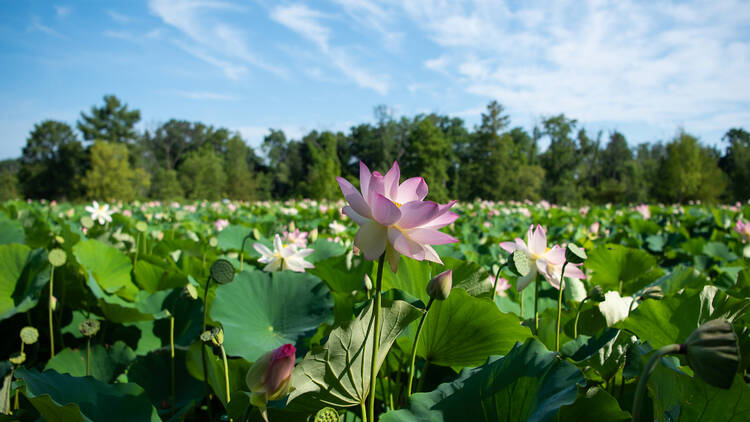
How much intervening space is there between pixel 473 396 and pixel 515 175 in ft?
107

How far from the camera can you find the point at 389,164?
36.2m

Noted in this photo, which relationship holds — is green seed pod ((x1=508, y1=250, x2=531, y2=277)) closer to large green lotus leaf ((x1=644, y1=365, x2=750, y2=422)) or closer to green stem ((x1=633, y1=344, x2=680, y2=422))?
large green lotus leaf ((x1=644, y1=365, x2=750, y2=422))

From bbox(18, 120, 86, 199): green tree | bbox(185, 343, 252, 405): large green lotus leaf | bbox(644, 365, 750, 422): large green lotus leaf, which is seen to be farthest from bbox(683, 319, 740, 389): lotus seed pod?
bbox(18, 120, 86, 199): green tree

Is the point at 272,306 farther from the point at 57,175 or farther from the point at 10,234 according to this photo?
the point at 57,175

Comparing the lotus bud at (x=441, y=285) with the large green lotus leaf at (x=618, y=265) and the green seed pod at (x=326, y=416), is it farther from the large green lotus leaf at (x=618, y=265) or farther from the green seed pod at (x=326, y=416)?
the large green lotus leaf at (x=618, y=265)

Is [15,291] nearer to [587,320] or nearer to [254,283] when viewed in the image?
[254,283]

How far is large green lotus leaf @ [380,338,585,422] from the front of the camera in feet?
1.68

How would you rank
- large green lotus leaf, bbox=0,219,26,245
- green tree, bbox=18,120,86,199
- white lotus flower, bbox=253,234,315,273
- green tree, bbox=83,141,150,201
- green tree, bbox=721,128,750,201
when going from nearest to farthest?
white lotus flower, bbox=253,234,315,273
large green lotus leaf, bbox=0,219,26,245
green tree, bbox=721,128,750,201
green tree, bbox=83,141,150,201
green tree, bbox=18,120,86,199

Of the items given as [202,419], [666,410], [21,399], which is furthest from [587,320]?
[21,399]

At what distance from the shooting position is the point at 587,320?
90 cm

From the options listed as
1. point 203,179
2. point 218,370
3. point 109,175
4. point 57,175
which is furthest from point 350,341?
point 57,175

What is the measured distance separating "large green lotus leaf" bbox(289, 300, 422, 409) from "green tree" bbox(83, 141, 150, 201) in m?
33.9

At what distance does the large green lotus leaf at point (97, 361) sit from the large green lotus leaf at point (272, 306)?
11.1 inches

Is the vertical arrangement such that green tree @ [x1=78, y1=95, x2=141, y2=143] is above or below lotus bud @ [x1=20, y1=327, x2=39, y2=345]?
above
